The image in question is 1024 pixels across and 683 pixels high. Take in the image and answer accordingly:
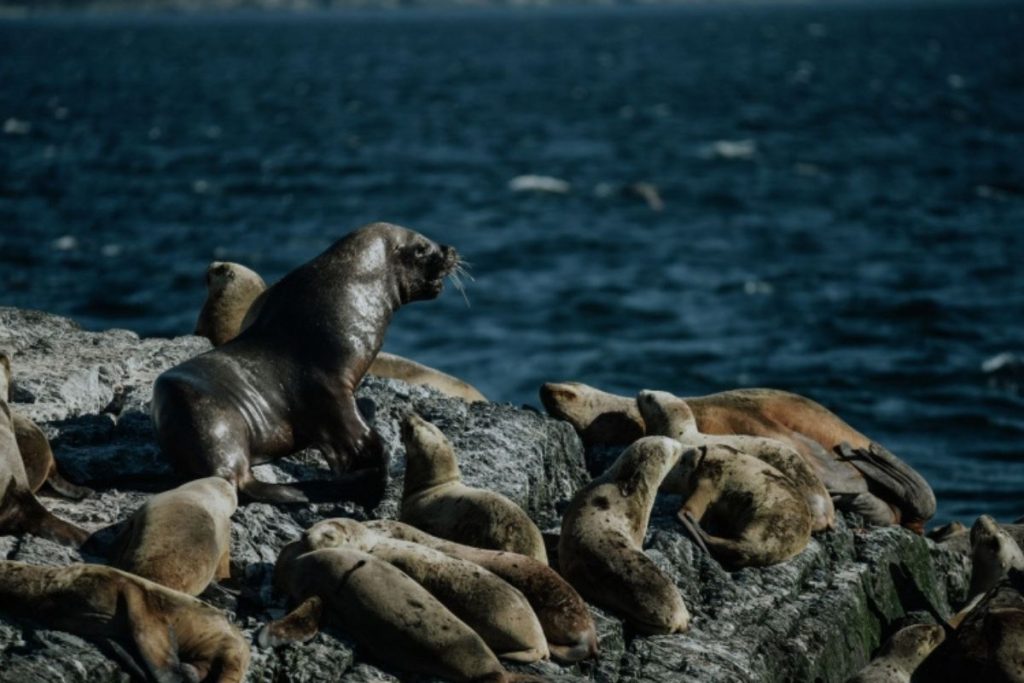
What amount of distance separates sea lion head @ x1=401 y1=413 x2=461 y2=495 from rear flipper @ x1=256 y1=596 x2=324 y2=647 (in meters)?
1.49

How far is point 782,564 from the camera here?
846cm

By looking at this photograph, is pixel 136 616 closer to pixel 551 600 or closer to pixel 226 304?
pixel 551 600

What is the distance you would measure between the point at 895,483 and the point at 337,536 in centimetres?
395

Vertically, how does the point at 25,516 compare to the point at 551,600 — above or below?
above

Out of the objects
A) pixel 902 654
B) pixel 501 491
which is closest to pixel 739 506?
pixel 902 654

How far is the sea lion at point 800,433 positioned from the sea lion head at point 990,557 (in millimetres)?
341

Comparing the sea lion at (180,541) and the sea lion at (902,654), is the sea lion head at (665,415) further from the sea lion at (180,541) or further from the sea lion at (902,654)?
the sea lion at (180,541)

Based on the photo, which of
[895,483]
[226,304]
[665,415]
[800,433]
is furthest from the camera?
[226,304]

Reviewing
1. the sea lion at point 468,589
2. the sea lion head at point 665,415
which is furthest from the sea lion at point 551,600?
the sea lion head at point 665,415

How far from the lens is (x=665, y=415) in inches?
374

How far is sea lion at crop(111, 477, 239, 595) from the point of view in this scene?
6754 millimetres

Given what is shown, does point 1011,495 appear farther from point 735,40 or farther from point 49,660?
point 735,40

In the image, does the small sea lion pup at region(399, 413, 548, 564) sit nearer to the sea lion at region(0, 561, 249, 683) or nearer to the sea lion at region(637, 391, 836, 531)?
the sea lion at region(637, 391, 836, 531)

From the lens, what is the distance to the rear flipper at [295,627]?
6.58m
